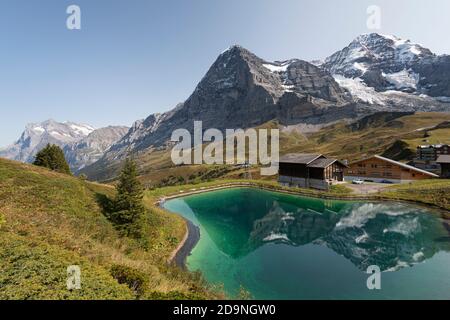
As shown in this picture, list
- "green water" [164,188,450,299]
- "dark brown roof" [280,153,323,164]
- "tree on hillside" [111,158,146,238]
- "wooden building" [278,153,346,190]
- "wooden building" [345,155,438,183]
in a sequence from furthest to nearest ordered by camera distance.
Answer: "dark brown roof" [280,153,323,164], "wooden building" [345,155,438,183], "wooden building" [278,153,346,190], "tree on hillside" [111,158,146,238], "green water" [164,188,450,299]

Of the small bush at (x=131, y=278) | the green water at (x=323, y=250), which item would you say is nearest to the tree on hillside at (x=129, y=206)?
the green water at (x=323, y=250)

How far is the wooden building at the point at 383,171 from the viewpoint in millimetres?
63594

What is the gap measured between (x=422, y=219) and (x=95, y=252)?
39665mm

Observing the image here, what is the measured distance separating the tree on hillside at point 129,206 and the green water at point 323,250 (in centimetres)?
609

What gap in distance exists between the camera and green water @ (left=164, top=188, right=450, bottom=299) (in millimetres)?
18734

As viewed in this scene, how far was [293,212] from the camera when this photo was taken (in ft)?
144

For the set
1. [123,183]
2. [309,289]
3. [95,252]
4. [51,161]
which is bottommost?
[309,289]

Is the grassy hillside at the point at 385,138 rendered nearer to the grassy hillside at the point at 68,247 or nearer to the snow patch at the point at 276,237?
the snow patch at the point at 276,237

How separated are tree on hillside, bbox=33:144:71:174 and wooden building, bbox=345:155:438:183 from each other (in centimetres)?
6993

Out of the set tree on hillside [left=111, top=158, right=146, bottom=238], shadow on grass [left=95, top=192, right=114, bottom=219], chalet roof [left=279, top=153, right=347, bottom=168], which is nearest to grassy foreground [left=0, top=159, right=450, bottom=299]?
shadow on grass [left=95, top=192, right=114, bottom=219]

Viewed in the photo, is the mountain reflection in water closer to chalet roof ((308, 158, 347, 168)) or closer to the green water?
the green water

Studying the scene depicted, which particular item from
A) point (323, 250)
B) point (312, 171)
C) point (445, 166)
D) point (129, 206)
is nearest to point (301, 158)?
point (312, 171)
